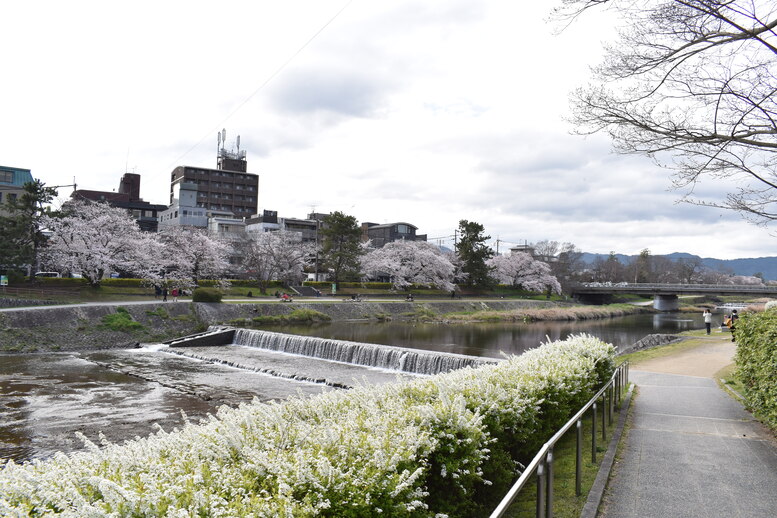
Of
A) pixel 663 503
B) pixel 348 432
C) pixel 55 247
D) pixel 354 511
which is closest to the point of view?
pixel 354 511

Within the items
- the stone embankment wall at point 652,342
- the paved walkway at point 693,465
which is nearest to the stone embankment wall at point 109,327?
the stone embankment wall at point 652,342

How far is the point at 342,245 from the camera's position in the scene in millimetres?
55469

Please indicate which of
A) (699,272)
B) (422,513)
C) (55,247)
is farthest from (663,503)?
(699,272)

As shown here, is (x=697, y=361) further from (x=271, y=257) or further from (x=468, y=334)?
(x=271, y=257)

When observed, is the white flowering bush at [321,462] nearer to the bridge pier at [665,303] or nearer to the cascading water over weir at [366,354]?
A: the cascading water over weir at [366,354]

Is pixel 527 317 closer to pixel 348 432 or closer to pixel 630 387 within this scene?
pixel 630 387

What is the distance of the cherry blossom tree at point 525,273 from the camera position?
74438 mm

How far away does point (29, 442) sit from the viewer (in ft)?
39.2

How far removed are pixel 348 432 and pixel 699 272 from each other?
137993 mm

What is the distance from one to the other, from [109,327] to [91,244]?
541 inches

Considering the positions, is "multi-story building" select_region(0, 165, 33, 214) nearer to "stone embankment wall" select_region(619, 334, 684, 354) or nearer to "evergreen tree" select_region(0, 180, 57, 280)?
"evergreen tree" select_region(0, 180, 57, 280)

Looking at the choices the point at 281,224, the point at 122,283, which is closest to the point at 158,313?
the point at 122,283

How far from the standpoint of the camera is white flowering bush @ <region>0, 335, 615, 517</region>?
3212 millimetres

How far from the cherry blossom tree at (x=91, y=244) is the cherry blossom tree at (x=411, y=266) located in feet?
97.2
